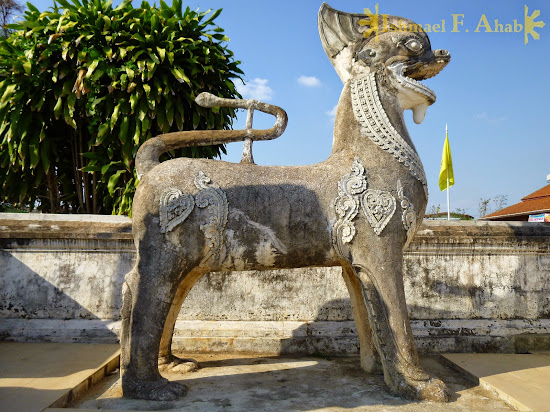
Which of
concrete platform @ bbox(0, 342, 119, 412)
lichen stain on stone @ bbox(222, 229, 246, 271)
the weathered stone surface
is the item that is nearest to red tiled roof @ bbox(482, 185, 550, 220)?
the weathered stone surface

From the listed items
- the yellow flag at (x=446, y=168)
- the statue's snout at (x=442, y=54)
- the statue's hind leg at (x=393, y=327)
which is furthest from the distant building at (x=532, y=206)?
the statue's hind leg at (x=393, y=327)

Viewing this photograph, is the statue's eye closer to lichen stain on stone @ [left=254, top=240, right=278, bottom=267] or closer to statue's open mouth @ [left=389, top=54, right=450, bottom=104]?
statue's open mouth @ [left=389, top=54, right=450, bottom=104]

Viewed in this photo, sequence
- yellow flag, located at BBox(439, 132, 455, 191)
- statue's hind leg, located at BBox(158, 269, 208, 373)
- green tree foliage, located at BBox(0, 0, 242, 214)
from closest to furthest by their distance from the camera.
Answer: statue's hind leg, located at BBox(158, 269, 208, 373), green tree foliage, located at BBox(0, 0, 242, 214), yellow flag, located at BBox(439, 132, 455, 191)

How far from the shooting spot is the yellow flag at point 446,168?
488 inches

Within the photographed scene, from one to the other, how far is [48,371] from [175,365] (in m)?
1.08

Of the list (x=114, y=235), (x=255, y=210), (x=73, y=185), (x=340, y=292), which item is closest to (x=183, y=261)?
(x=255, y=210)

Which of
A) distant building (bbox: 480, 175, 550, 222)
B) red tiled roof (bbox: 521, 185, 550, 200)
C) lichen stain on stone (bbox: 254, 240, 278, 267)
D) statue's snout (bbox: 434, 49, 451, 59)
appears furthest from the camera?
red tiled roof (bbox: 521, 185, 550, 200)

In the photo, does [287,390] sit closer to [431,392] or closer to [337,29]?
[431,392]

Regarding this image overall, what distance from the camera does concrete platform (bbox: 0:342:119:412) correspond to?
2.97 m

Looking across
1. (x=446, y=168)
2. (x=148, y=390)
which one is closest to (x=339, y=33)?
(x=148, y=390)

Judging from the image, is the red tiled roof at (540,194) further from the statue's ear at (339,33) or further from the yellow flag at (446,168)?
the statue's ear at (339,33)

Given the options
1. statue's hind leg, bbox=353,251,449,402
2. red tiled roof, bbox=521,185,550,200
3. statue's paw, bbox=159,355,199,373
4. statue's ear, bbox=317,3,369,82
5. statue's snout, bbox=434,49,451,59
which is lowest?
statue's paw, bbox=159,355,199,373

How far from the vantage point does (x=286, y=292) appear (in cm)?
498

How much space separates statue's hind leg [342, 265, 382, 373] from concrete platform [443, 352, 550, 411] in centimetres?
88
